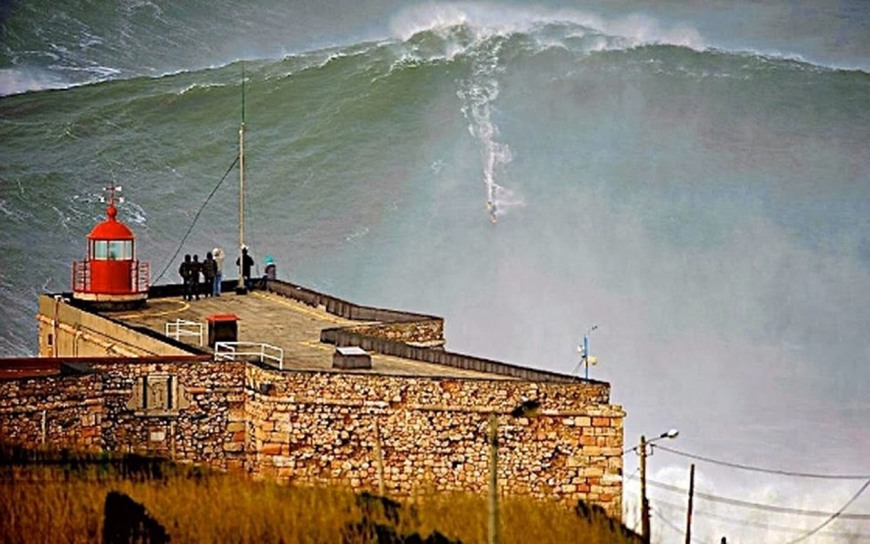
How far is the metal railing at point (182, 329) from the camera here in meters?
21.6

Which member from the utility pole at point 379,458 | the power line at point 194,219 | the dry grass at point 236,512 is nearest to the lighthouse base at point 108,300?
the dry grass at point 236,512

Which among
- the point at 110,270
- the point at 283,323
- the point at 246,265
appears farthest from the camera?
the point at 246,265

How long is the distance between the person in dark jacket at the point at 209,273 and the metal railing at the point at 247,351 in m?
5.01

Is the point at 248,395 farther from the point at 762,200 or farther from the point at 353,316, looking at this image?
the point at 762,200

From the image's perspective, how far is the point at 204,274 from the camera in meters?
25.6

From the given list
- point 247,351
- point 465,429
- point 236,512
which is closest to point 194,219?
point 247,351

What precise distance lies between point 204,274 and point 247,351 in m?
5.54

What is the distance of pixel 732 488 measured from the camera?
102ft

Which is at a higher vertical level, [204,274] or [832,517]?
[204,274]

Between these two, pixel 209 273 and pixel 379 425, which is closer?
pixel 379 425

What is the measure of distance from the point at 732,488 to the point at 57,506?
16.9 m

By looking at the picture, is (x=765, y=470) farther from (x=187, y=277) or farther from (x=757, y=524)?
(x=187, y=277)

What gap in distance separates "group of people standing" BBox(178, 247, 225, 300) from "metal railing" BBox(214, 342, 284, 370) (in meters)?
4.81

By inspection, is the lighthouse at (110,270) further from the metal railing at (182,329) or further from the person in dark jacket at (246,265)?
the person in dark jacket at (246,265)
